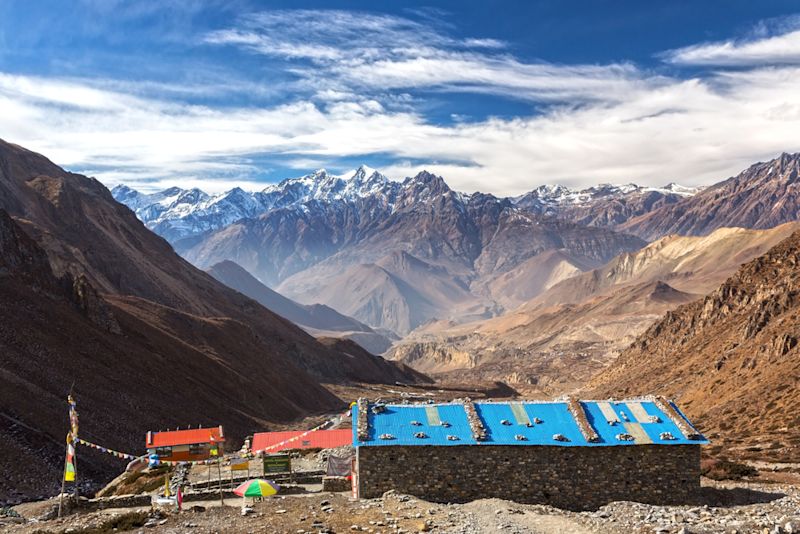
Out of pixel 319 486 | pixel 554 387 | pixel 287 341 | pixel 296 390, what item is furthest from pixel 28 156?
pixel 319 486

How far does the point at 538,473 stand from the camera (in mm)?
33438

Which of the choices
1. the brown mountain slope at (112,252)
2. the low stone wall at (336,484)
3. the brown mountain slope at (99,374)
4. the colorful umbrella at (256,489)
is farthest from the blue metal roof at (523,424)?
the brown mountain slope at (112,252)

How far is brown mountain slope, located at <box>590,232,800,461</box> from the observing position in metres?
59.8

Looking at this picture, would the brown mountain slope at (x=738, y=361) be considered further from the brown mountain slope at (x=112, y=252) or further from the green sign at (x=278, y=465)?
the brown mountain slope at (x=112, y=252)

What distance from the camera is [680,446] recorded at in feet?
110

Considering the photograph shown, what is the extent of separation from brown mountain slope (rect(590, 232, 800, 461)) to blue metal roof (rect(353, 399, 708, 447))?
16927 millimetres

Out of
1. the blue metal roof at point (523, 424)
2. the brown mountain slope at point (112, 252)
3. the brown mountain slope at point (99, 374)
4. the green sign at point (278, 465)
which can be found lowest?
the green sign at point (278, 465)

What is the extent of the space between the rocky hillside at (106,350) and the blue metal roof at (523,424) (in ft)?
89.1

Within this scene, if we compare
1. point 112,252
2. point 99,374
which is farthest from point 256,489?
point 112,252

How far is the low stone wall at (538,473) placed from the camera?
33250 millimetres

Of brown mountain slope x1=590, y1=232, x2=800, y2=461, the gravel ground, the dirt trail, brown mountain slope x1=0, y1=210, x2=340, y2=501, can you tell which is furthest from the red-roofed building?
brown mountain slope x1=590, y1=232, x2=800, y2=461

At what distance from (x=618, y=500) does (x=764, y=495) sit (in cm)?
732

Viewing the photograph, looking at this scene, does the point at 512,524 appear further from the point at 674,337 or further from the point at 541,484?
the point at 674,337

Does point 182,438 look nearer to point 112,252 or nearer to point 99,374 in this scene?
point 99,374
